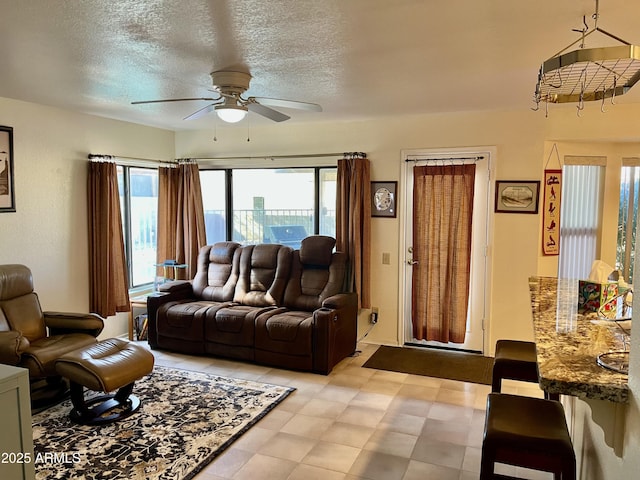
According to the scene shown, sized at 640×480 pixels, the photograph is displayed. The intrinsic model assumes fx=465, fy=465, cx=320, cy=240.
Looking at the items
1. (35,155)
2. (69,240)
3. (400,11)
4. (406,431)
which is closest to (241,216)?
(69,240)

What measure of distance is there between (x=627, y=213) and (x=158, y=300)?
485 centimetres

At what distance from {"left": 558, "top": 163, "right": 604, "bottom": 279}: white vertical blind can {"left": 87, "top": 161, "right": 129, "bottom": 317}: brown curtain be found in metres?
4.68

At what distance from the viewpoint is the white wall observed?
13.9 feet

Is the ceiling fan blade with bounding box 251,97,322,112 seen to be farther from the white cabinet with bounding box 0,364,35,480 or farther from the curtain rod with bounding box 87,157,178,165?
the curtain rod with bounding box 87,157,178,165

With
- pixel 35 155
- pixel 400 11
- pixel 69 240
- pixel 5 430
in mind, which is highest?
pixel 400 11

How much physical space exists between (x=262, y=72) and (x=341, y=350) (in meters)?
2.67

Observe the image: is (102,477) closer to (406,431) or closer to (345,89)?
(406,431)

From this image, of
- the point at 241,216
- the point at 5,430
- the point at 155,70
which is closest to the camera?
the point at 5,430

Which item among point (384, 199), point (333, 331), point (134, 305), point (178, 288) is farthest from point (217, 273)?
point (384, 199)

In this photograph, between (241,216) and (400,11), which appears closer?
(400,11)

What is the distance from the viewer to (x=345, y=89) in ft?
12.2

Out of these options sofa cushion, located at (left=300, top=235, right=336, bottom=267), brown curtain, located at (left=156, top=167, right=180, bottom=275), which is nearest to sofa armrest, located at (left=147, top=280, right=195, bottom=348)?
brown curtain, located at (left=156, top=167, right=180, bottom=275)

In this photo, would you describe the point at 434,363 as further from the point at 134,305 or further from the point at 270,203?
the point at 134,305

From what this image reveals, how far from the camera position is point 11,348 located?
333 centimetres
